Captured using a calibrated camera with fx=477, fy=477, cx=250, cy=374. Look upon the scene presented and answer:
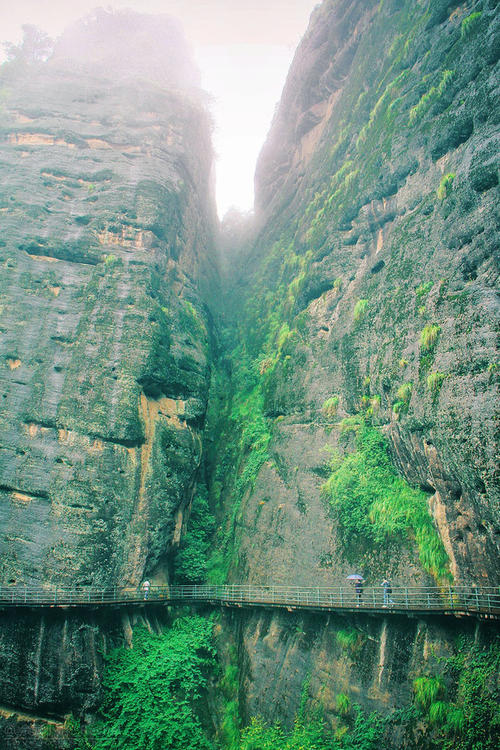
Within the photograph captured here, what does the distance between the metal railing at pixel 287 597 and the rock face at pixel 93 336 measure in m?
0.66

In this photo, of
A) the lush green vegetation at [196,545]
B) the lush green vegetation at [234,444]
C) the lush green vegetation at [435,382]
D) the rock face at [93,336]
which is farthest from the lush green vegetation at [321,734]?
the lush green vegetation at [435,382]

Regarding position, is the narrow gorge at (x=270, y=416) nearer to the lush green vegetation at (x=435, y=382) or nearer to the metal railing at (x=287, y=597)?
the lush green vegetation at (x=435, y=382)

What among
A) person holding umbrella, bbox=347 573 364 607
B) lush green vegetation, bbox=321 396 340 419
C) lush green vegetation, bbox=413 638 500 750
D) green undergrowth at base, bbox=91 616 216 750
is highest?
lush green vegetation, bbox=321 396 340 419

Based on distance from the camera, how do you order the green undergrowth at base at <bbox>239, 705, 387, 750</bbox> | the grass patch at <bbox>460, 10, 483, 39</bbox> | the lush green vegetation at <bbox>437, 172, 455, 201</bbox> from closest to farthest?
the green undergrowth at base at <bbox>239, 705, 387, 750</bbox> → the lush green vegetation at <bbox>437, 172, 455, 201</bbox> → the grass patch at <bbox>460, 10, 483, 39</bbox>

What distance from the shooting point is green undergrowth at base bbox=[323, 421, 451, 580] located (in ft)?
51.1

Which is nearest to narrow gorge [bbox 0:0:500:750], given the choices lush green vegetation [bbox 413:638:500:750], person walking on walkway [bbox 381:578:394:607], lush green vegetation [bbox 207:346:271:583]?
lush green vegetation [bbox 413:638:500:750]

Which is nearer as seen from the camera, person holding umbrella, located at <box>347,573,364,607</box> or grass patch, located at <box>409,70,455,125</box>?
person holding umbrella, located at <box>347,573,364,607</box>

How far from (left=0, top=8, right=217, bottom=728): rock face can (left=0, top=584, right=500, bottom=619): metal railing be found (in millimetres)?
658

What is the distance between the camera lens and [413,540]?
628 inches

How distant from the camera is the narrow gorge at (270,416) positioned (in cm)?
1472

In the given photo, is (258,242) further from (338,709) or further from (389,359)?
(338,709)

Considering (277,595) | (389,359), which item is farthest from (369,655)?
(389,359)

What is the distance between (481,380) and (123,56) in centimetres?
4591

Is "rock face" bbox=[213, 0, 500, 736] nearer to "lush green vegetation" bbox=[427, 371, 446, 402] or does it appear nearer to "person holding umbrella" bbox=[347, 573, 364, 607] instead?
"lush green vegetation" bbox=[427, 371, 446, 402]
